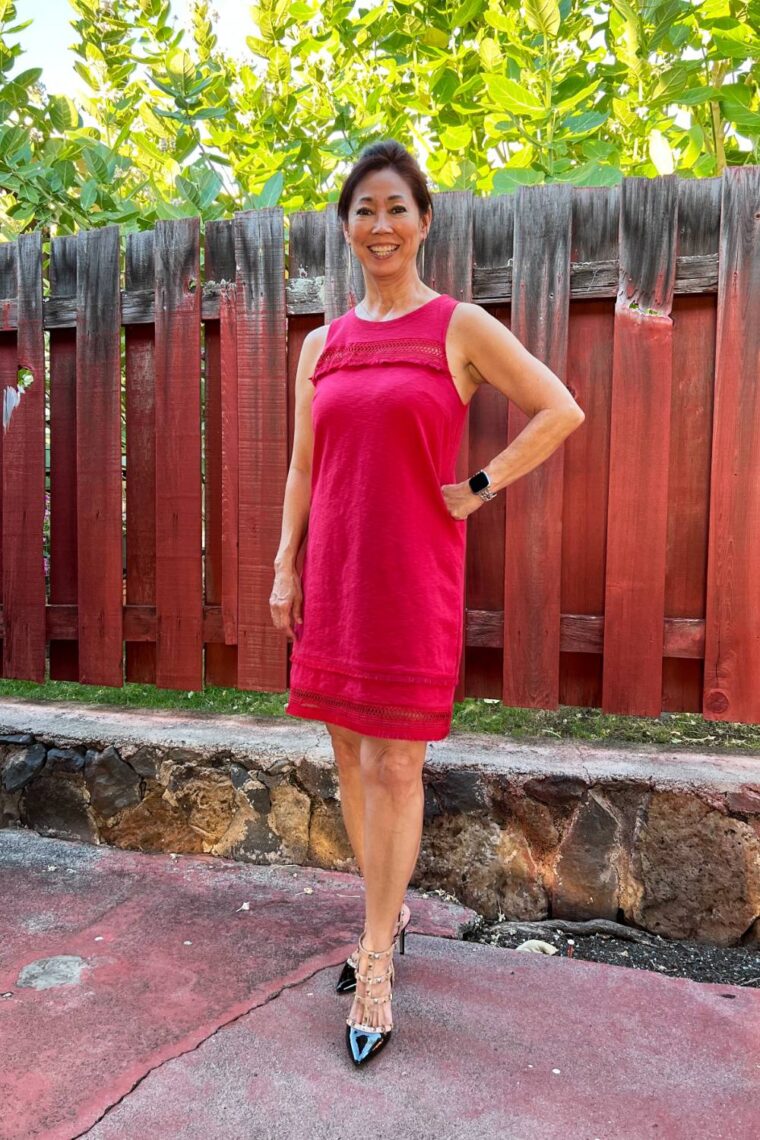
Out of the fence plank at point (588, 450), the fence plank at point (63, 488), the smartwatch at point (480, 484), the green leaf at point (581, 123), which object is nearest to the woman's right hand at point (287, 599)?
the smartwatch at point (480, 484)

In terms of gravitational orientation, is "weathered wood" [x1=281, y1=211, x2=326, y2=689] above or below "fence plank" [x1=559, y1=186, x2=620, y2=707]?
above

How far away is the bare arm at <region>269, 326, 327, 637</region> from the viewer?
2074mm

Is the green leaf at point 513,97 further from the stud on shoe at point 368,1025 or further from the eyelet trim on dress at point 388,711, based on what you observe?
the stud on shoe at point 368,1025

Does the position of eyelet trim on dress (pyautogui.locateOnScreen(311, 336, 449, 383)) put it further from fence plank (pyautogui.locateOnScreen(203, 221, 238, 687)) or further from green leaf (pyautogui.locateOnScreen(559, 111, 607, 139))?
green leaf (pyautogui.locateOnScreen(559, 111, 607, 139))

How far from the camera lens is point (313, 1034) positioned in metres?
1.71

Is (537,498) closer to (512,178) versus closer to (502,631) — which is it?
(502,631)

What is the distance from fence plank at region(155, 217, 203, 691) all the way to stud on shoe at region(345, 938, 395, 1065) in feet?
4.48

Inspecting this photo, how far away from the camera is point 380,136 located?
374 cm

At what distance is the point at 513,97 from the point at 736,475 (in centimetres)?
167

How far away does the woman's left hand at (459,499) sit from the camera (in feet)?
5.86

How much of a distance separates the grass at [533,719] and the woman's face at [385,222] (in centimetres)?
149

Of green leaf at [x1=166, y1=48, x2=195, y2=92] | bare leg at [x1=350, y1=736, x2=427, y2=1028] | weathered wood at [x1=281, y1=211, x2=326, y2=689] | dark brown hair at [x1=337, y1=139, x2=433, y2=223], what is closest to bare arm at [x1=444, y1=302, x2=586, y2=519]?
dark brown hair at [x1=337, y1=139, x2=433, y2=223]

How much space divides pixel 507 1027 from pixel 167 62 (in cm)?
377

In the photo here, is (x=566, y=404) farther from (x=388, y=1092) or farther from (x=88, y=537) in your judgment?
(x=88, y=537)
